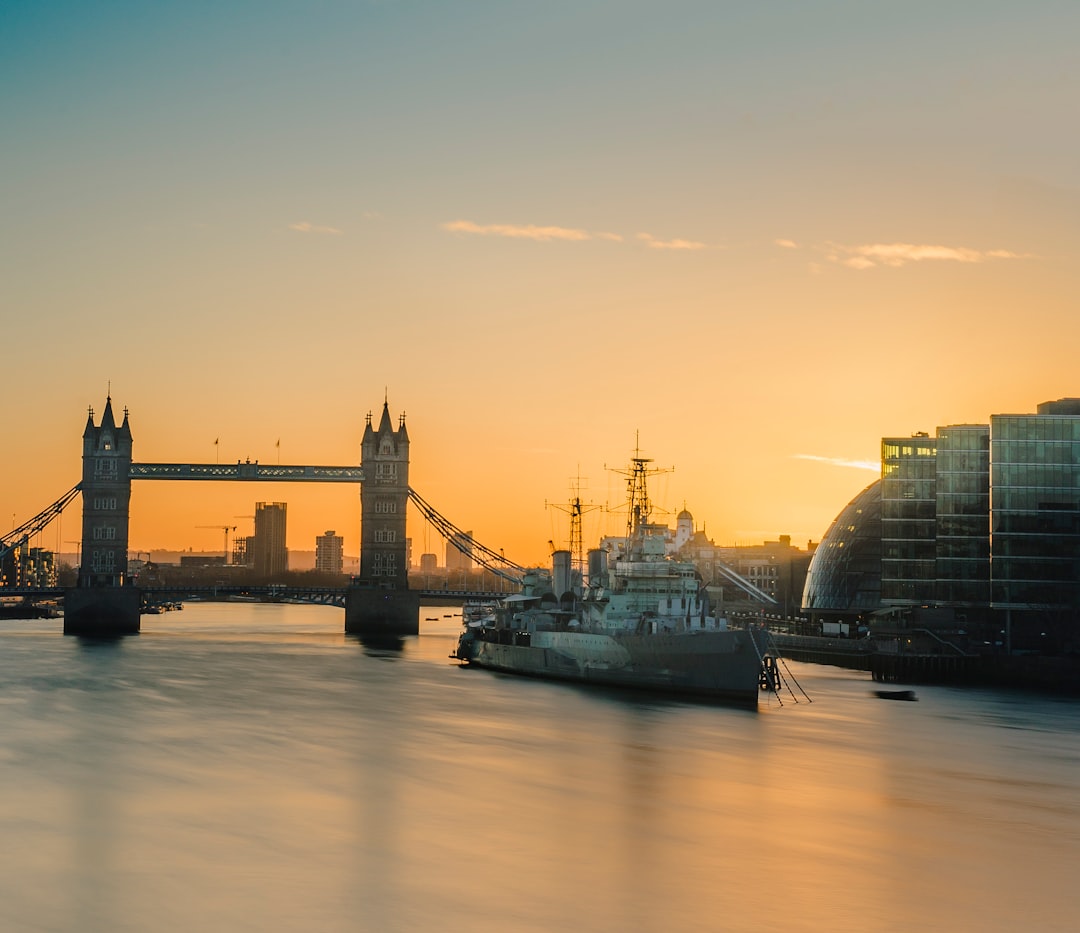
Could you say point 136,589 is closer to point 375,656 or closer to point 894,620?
point 375,656

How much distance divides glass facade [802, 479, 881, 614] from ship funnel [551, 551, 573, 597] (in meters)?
57.0

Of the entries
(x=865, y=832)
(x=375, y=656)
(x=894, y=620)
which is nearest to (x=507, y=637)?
(x=375, y=656)

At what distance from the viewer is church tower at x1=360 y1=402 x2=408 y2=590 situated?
171375 millimetres

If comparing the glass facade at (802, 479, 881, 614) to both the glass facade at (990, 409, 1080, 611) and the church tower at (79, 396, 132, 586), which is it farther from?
the church tower at (79, 396, 132, 586)

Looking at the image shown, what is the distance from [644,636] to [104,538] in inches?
4363

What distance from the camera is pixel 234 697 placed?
81.2 metres

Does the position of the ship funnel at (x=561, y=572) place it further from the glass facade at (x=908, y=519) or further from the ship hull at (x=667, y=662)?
the glass facade at (x=908, y=519)

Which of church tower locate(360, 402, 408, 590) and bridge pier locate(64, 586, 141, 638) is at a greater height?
church tower locate(360, 402, 408, 590)

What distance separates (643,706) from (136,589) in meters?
102

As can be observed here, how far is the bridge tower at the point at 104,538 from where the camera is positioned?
157 meters

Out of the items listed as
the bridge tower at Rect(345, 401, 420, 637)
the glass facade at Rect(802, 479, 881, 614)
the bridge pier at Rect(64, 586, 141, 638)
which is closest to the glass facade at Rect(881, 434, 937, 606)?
the glass facade at Rect(802, 479, 881, 614)

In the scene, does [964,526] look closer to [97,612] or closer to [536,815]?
[536,815]

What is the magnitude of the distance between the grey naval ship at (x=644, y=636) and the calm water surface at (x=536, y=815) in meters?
3.33

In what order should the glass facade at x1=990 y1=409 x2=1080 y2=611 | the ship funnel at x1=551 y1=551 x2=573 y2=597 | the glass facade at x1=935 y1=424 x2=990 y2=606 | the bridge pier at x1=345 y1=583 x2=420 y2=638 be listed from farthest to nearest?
1. the bridge pier at x1=345 y1=583 x2=420 y2=638
2. the glass facade at x1=935 y1=424 x2=990 y2=606
3. the glass facade at x1=990 y1=409 x2=1080 y2=611
4. the ship funnel at x1=551 y1=551 x2=573 y2=597
